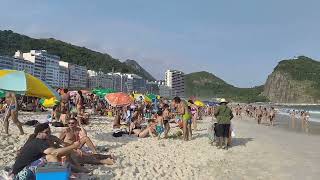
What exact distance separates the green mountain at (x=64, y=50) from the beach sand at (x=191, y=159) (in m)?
128

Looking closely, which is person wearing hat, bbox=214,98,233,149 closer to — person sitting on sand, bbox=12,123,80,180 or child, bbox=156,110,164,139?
child, bbox=156,110,164,139

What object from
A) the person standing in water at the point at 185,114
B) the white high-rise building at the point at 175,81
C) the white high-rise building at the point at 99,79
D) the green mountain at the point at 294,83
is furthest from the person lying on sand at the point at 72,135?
the white high-rise building at the point at 175,81

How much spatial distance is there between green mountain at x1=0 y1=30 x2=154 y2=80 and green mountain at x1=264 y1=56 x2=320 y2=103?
194 ft

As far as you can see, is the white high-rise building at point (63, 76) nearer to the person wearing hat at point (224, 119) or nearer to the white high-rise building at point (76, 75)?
the white high-rise building at point (76, 75)

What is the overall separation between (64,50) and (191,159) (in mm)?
152135

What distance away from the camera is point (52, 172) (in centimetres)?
548

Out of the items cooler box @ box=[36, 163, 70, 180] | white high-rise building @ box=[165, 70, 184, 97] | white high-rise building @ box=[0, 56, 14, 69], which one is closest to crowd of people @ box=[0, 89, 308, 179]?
cooler box @ box=[36, 163, 70, 180]

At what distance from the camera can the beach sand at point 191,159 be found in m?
8.15

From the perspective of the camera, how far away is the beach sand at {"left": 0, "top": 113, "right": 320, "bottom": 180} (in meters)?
8.15

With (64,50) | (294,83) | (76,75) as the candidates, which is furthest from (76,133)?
(294,83)

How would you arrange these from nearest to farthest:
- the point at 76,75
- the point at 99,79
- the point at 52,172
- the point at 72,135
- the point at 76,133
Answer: the point at 52,172 < the point at 72,135 < the point at 76,133 < the point at 76,75 < the point at 99,79

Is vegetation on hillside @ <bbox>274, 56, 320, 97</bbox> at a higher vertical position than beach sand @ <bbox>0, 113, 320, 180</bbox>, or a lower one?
higher

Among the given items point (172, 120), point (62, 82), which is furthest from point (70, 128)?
point (62, 82)

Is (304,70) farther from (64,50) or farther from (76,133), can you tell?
(76,133)
